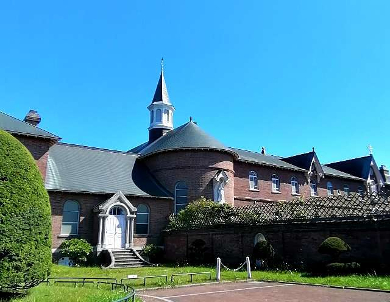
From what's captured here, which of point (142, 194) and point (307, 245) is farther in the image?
point (142, 194)

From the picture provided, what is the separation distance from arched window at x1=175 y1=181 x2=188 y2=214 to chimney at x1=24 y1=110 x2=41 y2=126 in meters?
12.2

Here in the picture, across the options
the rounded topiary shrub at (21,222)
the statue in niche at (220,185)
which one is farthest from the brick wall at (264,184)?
the rounded topiary shrub at (21,222)

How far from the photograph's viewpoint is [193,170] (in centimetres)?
2836

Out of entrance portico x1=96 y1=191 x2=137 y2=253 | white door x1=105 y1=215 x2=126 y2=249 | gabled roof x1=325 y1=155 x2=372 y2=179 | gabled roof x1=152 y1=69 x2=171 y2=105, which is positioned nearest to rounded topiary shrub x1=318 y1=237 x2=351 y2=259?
entrance portico x1=96 y1=191 x2=137 y2=253

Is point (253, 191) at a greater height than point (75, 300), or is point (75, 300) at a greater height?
point (253, 191)

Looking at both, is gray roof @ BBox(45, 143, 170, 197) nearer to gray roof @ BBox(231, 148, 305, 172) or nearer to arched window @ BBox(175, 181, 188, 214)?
arched window @ BBox(175, 181, 188, 214)

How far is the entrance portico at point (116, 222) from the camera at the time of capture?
936 inches

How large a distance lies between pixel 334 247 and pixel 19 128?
63.5 feet

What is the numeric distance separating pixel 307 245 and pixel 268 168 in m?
16.9

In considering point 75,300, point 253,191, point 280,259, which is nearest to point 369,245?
point 280,259

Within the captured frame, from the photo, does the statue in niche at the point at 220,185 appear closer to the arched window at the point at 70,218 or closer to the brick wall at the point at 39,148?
the arched window at the point at 70,218

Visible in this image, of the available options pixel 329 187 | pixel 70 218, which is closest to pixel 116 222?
pixel 70 218

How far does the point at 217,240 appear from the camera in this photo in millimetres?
22625

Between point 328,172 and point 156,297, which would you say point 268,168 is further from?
point 156,297
